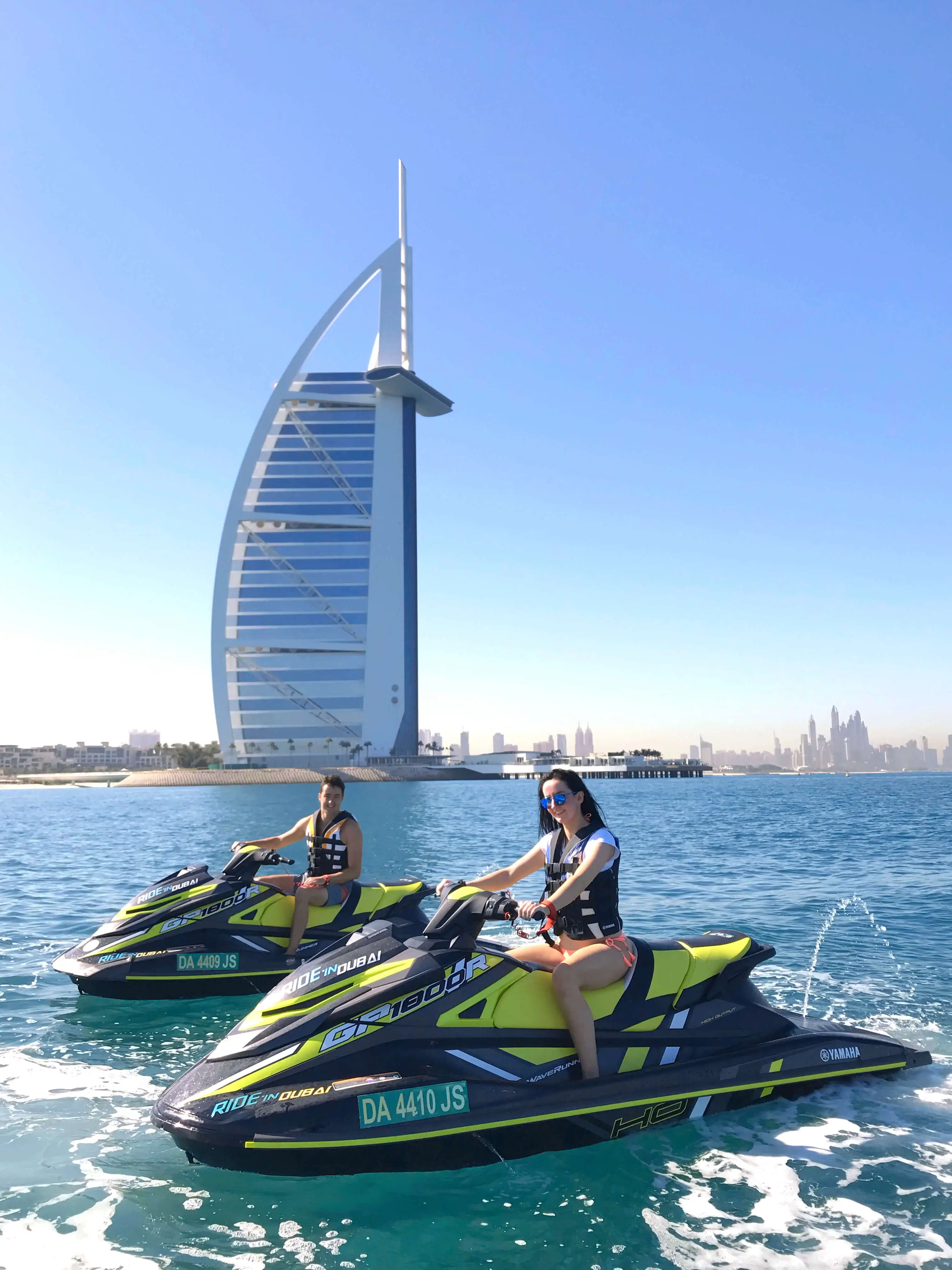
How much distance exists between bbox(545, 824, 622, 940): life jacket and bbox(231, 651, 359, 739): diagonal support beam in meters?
96.1

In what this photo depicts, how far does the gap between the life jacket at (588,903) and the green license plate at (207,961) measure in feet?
12.6

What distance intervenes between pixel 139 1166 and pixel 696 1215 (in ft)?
8.53

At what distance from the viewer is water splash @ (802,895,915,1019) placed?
8.19 m

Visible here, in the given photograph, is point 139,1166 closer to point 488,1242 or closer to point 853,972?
point 488,1242

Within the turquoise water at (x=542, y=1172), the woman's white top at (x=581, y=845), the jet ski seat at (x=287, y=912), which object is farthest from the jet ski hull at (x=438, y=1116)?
the jet ski seat at (x=287, y=912)

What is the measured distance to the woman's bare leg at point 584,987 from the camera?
4.55 meters

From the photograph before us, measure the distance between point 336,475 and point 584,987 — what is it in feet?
324

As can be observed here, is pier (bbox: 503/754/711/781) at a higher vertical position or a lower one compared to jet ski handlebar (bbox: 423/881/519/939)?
lower

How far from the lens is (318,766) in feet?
317

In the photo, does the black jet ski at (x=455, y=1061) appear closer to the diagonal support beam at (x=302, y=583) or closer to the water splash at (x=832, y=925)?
the water splash at (x=832, y=925)

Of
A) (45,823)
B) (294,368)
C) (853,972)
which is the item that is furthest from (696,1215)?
(294,368)

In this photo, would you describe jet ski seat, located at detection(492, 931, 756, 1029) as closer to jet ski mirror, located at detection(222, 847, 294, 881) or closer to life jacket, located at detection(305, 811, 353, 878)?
life jacket, located at detection(305, 811, 353, 878)

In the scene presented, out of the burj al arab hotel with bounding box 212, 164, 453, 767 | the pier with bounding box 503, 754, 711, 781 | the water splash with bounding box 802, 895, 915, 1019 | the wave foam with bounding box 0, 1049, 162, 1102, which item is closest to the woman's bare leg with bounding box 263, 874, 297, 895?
the wave foam with bounding box 0, 1049, 162, 1102

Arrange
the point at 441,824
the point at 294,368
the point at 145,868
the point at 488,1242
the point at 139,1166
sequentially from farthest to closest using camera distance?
the point at 294,368
the point at 441,824
the point at 145,868
the point at 139,1166
the point at 488,1242
